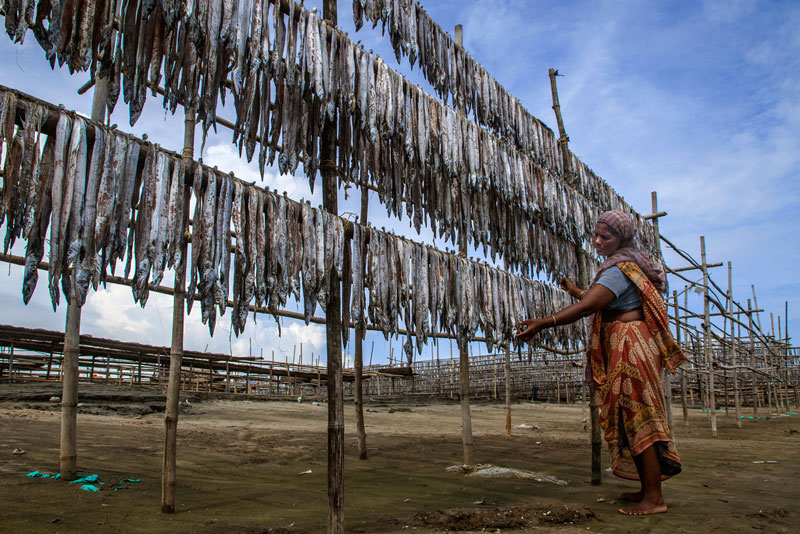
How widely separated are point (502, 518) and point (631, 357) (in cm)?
131

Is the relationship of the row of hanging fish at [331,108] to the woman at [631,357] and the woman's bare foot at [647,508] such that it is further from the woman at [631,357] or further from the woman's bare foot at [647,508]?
the woman's bare foot at [647,508]

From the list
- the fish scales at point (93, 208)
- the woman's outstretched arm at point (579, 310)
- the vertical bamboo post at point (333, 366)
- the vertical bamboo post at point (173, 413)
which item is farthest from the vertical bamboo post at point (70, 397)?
the woman's outstretched arm at point (579, 310)

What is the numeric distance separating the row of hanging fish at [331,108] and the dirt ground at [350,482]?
6.96 ft

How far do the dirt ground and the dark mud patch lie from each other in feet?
0.04

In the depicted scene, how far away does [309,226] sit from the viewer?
3.00m

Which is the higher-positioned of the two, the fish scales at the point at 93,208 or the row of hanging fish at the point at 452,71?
the row of hanging fish at the point at 452,71

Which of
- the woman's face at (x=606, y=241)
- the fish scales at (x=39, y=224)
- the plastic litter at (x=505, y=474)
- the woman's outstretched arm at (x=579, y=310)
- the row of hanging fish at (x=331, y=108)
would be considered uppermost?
the row of hanging fish at (x=331, y=108)

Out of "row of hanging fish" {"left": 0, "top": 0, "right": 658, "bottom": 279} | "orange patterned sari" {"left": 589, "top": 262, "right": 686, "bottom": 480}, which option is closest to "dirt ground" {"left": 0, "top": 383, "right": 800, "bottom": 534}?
"orange patterned sari" {"left": 589, "top": 262, "right": 686, "bottom": 480}

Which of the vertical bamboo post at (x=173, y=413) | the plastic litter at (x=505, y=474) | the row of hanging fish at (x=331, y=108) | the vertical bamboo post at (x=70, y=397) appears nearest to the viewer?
the row of hanging fish at (x=331, y=108)

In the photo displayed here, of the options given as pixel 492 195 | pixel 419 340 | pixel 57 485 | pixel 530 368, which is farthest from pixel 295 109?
pixel 530 368

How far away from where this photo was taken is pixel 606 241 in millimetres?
3965

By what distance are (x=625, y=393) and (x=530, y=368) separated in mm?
20870

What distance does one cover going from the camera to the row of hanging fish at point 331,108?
271cm

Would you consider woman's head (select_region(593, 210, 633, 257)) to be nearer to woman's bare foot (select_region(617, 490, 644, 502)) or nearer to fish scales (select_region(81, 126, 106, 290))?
woman's bare foot (select_region(617, 490, 644, 502))
